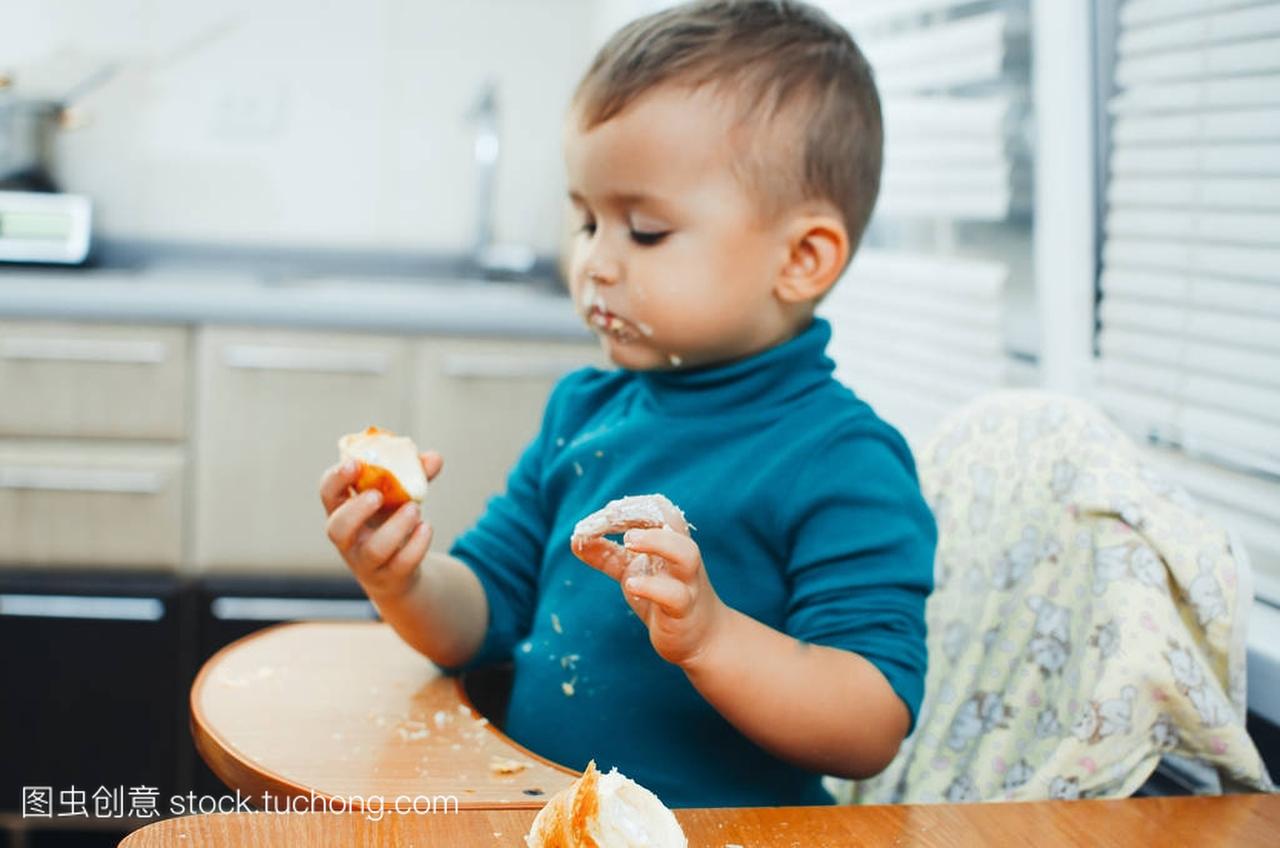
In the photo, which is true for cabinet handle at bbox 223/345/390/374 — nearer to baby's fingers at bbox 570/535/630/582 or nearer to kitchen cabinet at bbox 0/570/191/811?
kitchen cabinet at bbox 0/570/191/811

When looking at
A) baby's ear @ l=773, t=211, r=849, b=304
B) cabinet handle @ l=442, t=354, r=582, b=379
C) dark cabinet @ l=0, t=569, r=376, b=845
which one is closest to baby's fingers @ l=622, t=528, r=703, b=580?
baby's ear @ l=773, t=211, r=849, b=304

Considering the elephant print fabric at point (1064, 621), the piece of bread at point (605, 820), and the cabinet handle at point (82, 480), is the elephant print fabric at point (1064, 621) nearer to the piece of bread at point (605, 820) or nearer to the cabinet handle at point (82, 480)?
the piece of bread at point (605, 820)

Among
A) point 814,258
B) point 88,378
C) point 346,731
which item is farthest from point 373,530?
point 88,378

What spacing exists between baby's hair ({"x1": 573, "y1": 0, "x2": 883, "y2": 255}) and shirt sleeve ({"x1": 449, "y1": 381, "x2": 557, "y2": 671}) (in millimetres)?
355

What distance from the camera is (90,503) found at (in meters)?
2.74

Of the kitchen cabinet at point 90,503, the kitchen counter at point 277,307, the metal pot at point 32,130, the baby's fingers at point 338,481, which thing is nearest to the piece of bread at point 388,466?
the baby's fingers at point 338,481

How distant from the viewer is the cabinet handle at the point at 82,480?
8.88 feet

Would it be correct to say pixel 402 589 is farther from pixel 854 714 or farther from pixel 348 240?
pixel 348 240

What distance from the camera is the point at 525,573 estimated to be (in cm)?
129

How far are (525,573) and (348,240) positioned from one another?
240 cm

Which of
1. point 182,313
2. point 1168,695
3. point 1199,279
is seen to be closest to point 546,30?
point 182,313

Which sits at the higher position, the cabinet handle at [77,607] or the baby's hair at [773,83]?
the baby's hair at [773,83]

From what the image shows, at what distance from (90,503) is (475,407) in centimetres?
80

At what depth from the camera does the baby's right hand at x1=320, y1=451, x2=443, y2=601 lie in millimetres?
1010
